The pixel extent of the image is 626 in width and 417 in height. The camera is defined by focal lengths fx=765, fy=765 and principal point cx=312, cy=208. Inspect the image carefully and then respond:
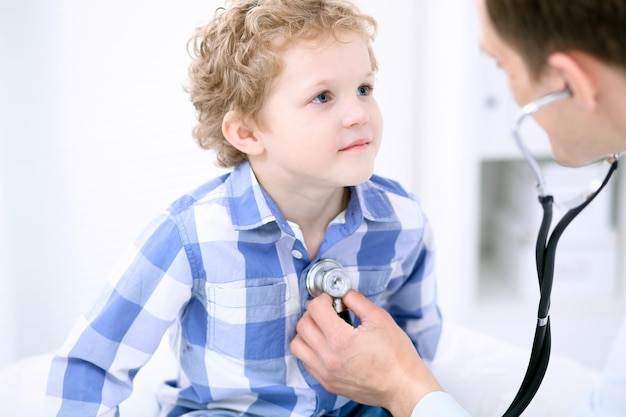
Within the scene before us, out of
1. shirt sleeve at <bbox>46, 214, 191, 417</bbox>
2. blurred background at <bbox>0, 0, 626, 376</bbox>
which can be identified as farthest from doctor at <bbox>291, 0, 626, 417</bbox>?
blurred background at <bbox>0, 0, 626, 376</bbox>

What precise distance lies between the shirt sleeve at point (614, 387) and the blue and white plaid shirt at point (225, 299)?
438 millimetres

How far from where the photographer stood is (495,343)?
4.63ft

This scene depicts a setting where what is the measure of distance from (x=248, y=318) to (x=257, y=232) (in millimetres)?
126

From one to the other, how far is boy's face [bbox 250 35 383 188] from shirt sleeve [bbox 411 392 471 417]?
305mm

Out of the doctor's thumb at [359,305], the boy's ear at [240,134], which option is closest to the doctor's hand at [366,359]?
the doctor's thumb at [359,305]

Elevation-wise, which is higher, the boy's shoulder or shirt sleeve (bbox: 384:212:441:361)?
the boy's shoulder

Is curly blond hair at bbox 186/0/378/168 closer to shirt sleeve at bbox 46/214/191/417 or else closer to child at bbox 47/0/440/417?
child at bbox 47/0/440/417

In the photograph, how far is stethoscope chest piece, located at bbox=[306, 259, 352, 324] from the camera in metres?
1.11

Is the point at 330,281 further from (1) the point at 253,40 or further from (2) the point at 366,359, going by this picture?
(1) the point at 253,40

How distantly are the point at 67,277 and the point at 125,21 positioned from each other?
639 mm

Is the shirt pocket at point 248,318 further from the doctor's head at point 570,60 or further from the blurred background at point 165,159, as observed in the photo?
the blurred background at point 165,159

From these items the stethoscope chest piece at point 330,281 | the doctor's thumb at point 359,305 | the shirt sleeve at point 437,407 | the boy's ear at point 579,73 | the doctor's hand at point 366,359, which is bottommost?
the shirt sleeve at point 437,407

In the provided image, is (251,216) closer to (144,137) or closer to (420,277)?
(420,277)

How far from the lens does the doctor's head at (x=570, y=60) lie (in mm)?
720
